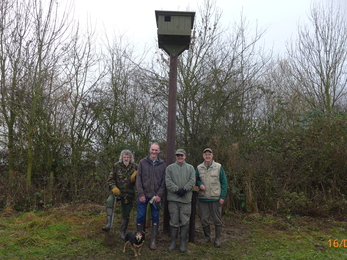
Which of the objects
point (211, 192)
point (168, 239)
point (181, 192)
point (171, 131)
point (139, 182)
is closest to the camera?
point (181, 192)

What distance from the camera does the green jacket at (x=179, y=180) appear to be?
4.81 m

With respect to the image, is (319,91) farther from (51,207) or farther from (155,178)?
(51,207)

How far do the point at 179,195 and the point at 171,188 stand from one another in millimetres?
186

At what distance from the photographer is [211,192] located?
5.10m

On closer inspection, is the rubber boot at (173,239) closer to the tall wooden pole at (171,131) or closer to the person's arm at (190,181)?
the tall wooden pole at (171,131)

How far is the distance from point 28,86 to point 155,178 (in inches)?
273

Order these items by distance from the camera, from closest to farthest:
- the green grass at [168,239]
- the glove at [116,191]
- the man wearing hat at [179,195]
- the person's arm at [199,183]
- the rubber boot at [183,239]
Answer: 1. the green grass at [168,239]
2. the rubber boot at [183,239]
3. the man wearing hat at [179,195]
4. the glove at [116,191]
5. the person's arm at [199,183]

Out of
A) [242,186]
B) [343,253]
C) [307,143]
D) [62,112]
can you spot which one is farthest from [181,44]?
[62,112]

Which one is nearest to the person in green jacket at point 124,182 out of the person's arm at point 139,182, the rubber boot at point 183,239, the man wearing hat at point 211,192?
the person's arm at point 139,182

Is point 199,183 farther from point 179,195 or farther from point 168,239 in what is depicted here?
point 168,239

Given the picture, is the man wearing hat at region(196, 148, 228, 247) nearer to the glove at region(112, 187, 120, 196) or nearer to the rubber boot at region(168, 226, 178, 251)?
the rubber boot at region(168, 226, 178, 251)

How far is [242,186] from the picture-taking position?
25.1ft

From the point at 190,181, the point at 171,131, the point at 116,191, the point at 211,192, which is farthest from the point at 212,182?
the point at 116,191
